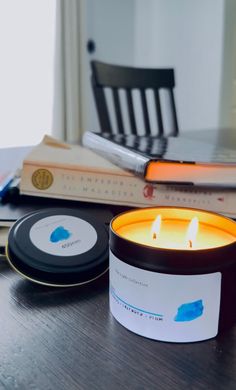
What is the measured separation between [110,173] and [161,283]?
0.23 metres

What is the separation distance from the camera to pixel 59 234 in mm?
442

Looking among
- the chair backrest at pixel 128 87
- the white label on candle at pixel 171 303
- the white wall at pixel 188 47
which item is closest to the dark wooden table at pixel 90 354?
the white label on candle at pixel 171 303

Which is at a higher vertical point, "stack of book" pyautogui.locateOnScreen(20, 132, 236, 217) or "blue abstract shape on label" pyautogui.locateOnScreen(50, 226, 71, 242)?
"stack of book" pyautogui.locateOnScreen(20, 132, 236, 217)

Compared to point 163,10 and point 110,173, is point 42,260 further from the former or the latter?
point 163,10

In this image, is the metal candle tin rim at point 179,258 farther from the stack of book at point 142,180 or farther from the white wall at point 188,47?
the white wall at point 188,47

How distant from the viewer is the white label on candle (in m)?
0.32

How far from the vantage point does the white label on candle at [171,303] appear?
0.32 metres

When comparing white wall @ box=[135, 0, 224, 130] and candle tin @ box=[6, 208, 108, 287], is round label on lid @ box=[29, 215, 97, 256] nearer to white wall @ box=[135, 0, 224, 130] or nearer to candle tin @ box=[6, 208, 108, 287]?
candle tin @ box=[6, 208, 108, 287]

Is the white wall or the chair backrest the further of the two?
the white wall

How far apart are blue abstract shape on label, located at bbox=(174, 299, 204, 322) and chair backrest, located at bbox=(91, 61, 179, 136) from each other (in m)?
1.09

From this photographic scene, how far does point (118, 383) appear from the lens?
290 millimetres

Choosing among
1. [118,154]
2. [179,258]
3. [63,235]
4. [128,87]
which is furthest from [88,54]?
[179,258]

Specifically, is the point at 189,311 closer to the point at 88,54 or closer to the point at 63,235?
the point at 63,235

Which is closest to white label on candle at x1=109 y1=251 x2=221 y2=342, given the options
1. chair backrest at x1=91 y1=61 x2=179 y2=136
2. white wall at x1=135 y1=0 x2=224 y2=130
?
chair backrest at x1=91 y1=61 x2=179 y2=136
